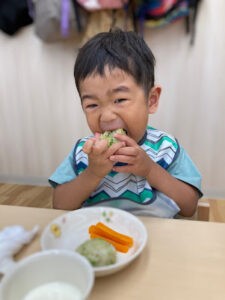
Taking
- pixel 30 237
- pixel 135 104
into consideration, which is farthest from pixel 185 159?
pixel 30 237

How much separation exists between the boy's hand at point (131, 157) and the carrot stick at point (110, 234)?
0.14m

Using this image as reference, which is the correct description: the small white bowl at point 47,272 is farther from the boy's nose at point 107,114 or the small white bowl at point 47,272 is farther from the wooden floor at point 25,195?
the wooden floor at point 25,195

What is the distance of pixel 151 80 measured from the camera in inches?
33.6

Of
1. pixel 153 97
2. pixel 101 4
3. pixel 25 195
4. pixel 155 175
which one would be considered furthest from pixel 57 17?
pixel 155 175

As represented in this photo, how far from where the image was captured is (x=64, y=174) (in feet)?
2.99

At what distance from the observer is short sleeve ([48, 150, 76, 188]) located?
0.89 meters

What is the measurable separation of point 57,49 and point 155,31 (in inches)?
25.8

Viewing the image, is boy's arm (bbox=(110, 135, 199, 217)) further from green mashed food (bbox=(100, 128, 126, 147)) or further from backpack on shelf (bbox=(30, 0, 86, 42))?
backpack on shelf (bbox=(30, 0, 86, 42))

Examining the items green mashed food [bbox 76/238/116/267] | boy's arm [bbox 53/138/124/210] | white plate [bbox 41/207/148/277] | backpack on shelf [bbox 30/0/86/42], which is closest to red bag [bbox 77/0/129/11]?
backpack on shelf [bbox 30/0/86/42]

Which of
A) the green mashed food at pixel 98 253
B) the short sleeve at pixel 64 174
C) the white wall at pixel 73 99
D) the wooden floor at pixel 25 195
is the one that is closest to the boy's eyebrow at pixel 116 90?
the short sleeve at pixel 64 174

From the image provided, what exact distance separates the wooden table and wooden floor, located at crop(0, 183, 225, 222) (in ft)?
4.36

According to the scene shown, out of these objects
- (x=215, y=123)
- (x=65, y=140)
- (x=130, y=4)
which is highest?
(x=130, y=4)

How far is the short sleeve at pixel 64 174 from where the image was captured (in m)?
0.89

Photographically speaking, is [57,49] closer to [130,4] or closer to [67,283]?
[130,4]
